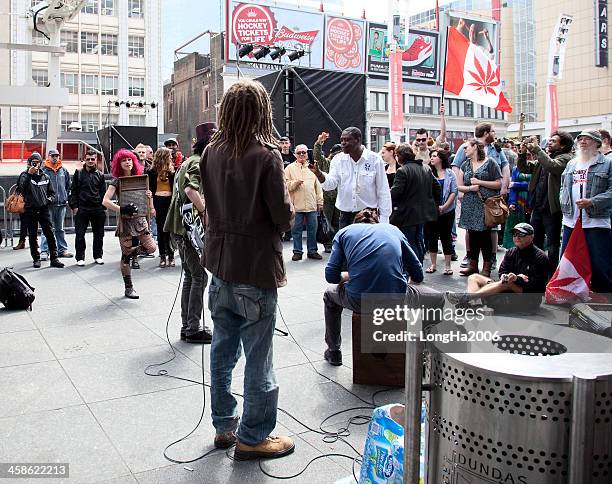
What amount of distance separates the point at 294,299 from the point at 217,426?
4.14 metres

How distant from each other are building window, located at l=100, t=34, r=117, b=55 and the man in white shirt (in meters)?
60.4

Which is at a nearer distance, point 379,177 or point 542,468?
point 542,468

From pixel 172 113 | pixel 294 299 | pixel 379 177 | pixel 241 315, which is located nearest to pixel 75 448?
pixel 241 315

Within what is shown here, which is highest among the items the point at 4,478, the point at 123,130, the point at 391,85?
the point at 391,85

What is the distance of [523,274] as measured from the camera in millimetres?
6855

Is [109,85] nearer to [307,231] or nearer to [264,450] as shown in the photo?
[307,231]

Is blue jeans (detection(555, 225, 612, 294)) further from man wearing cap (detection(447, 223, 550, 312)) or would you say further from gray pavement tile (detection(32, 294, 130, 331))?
gray pavement tile (detection(32, 294, 130, 331))

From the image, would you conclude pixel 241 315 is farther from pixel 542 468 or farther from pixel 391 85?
pixel 391 85

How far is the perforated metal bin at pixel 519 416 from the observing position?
1.57m

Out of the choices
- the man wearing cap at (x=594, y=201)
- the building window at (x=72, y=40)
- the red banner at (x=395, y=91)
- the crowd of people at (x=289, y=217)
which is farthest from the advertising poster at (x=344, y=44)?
the man wearing cap at (x=594, y=201)

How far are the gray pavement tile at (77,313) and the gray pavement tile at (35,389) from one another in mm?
1423

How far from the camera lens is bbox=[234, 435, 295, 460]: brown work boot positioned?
11.9ft

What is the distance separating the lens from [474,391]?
171cm

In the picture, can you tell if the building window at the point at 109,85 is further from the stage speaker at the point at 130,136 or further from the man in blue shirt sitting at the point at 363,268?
the man in blue shirt sitting at the point at 363,268
